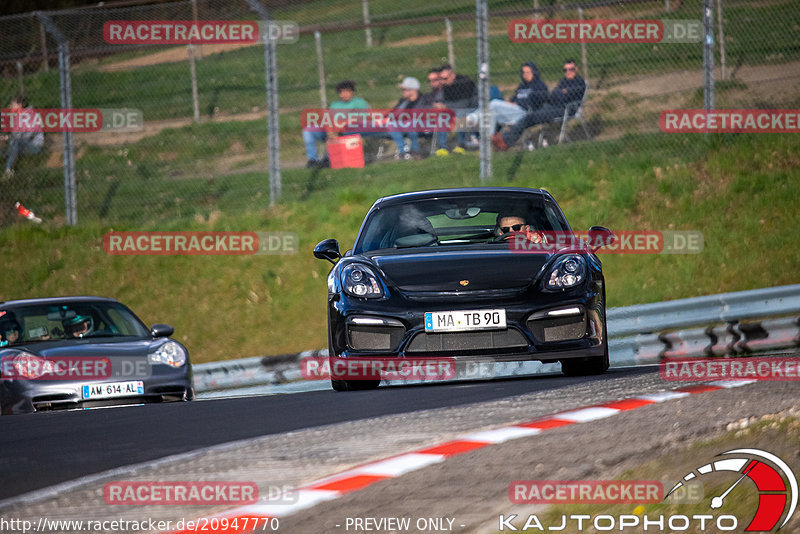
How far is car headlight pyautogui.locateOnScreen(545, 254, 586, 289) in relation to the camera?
284 inches

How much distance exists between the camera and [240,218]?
15.7 meters

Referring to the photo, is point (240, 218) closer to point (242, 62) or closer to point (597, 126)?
point (597, 126)

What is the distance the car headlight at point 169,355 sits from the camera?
31.1ft

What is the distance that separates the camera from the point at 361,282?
289 inches

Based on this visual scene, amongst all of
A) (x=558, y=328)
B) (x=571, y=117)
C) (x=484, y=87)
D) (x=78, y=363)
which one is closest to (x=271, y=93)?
(x=484, y=87)

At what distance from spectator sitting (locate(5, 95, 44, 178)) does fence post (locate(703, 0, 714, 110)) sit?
9905 mm

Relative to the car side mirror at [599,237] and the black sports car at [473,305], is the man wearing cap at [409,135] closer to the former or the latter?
the car side mirror at [599,237]

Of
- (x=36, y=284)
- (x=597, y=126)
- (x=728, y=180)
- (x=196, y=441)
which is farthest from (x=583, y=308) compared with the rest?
(x=36, y=284)

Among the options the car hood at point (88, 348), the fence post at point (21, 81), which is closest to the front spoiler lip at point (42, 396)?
the car hood at point (88, 348)

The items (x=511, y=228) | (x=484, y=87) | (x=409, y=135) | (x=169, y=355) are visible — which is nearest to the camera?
(x=511, y=228)

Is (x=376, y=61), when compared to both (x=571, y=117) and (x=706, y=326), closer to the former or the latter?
(x=571, y=117)

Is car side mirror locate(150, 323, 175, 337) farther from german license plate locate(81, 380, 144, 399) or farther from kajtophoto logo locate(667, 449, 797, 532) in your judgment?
kajtophoto logo locate(667, 449, 797, 532)

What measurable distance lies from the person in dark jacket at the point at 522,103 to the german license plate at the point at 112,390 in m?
6.94

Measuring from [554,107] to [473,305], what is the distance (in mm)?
8163
